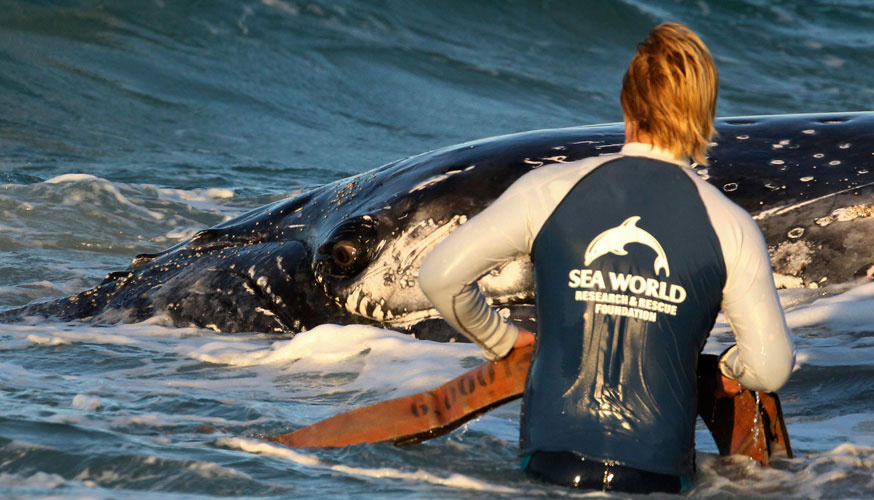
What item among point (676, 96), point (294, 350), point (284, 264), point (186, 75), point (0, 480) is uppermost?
point (186, 75)

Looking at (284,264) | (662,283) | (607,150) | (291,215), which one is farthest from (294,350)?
(662,283)

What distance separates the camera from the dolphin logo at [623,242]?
3.49m

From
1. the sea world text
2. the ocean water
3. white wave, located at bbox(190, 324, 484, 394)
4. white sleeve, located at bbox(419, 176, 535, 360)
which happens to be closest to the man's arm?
the sea world text

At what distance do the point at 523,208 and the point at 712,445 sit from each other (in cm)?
134

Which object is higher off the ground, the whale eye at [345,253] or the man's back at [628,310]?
the whale eye at [345,253]

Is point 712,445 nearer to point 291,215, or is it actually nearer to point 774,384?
point 774,384

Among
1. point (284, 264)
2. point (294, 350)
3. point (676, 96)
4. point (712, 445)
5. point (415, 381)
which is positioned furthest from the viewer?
point (284, 264)

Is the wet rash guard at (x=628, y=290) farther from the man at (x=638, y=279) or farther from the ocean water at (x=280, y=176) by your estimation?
the ocean water at (x=280, y=176)

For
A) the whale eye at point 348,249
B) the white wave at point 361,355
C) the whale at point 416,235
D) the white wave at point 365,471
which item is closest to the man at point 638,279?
the white wave at point 365,471

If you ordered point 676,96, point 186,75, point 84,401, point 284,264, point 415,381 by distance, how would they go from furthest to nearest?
point 186,75
point 284,264
point 415,381
point 84,401
point 676,96

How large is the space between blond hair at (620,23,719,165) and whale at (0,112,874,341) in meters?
1.86

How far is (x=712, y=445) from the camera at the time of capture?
14.2ft

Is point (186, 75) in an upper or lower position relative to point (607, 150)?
upper

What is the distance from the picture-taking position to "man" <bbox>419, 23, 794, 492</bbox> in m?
3.48
